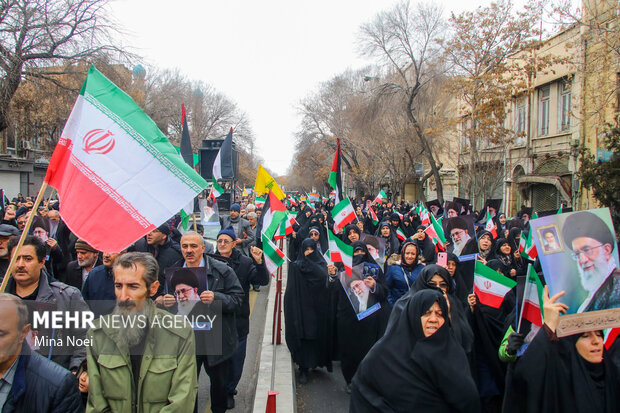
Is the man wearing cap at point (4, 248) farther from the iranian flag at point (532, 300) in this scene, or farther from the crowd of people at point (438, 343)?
the iranian flag at point (532, 300)

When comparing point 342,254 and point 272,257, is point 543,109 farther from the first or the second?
point 272,257

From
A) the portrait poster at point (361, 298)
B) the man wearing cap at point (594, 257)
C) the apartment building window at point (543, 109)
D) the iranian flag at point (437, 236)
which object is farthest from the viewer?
the apartment building window at point (543, 109)

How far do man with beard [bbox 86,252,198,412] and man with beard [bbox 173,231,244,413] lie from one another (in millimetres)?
1158

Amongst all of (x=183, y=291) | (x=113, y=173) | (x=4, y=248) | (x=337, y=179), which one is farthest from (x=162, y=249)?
(x=337, y=179)

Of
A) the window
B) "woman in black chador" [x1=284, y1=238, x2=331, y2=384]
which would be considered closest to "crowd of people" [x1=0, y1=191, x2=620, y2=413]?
"woman in black chador" [x1=284, y1=238, x2=331, y2=384]

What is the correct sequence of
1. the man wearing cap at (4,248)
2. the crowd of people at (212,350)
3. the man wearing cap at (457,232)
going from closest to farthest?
the crowd of people at (212,350) → the man wearing cap at (4,248) → the man wearing cap at (457,232)

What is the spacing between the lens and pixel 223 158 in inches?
412

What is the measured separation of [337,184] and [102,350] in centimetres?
833

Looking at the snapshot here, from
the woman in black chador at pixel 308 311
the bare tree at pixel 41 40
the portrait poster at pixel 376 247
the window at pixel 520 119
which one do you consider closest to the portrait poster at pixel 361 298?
the woman in black chador at pixel 308 311

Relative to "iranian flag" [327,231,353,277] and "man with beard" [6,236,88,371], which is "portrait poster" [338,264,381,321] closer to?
"iranian flag" [327,231,353,277]

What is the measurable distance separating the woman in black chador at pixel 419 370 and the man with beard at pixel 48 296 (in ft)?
5.73

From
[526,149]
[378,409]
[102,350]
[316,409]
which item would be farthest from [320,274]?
[526,149]

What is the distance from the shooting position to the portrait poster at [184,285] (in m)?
3.62

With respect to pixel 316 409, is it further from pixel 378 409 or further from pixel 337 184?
pixel 337 184
